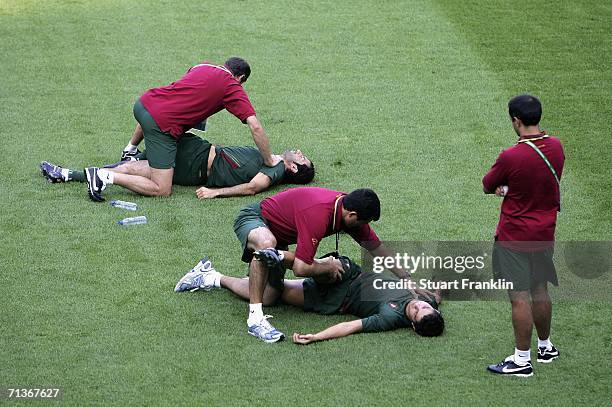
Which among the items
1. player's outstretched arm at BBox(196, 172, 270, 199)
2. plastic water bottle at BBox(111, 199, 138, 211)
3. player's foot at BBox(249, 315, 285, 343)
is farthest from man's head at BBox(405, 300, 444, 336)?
plastic water bottle at BBox(111, 199, 138, 211)

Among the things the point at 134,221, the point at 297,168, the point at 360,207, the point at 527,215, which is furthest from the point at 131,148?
the point at 527,215

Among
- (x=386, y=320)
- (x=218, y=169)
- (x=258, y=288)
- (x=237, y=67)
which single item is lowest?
(x=386, y=320)

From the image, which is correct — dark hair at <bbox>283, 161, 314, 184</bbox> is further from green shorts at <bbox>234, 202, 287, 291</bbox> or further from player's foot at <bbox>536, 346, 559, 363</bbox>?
player's foot at <bbox>536, 346, 559, 363</bbox>

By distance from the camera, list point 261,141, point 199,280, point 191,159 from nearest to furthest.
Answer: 1. point 199,280
2. point 261,141
3. point 191,159

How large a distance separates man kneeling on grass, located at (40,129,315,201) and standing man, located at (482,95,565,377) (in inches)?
137

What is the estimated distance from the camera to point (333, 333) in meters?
7.61

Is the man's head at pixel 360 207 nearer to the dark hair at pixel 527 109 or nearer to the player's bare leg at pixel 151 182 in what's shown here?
the dark hair at pixel 527 109

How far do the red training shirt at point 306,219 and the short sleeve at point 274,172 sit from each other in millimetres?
1981

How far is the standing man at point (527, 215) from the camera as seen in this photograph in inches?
272

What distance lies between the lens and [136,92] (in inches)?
493

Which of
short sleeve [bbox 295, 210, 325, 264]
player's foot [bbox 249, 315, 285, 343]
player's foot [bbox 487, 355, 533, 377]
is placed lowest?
player's foot [bbox 249, 315, 285, 343]

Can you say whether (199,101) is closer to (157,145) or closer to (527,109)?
(157,145)

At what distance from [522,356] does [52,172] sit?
208 inches

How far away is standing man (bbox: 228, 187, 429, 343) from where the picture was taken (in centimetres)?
751
